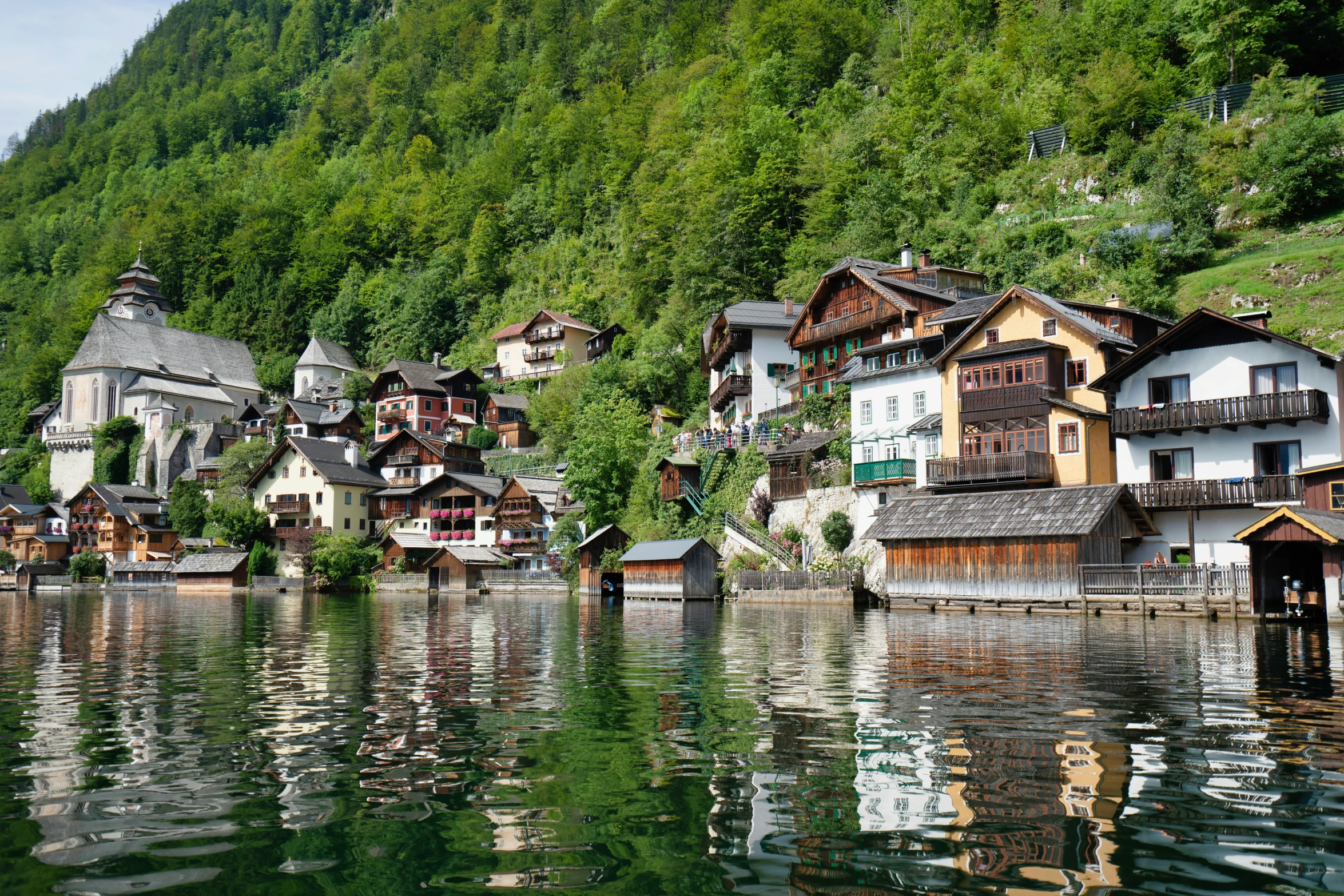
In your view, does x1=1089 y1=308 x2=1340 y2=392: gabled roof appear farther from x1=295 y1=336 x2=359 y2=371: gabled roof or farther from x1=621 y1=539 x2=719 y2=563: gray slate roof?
x1=295 y1=336 x2=359 y2=371: gabled roof

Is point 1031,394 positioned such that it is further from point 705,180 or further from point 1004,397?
point 705,180

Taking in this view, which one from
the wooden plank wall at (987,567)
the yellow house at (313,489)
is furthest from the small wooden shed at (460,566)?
the wooden plank wall at (987,567)

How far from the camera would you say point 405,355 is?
442 feet

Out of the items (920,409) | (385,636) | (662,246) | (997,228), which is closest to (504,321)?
(662,246)

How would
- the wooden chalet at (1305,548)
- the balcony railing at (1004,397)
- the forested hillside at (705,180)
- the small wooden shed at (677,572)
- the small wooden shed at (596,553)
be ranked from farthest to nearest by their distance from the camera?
1. the forested hillside at (705,180)
2. the small wooden shed at (596,553)
3. the small wooden shed at (677,572)
4. the balcony railing at (1004,397)
5. the wooden chalet at (1305,548)

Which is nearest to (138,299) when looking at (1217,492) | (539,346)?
(539,346)

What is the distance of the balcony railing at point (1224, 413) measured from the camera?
1602 inches

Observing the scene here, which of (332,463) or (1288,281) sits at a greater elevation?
(1288,281)

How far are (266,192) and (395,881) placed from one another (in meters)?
200

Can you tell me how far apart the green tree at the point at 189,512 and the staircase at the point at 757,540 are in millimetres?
66011

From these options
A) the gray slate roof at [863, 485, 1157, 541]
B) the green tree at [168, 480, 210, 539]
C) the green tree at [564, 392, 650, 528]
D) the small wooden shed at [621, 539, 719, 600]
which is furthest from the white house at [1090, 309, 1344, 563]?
the green tree at [168, 480, 210, 539]

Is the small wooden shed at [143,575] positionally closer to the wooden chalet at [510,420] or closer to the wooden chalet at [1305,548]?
the wooden chalet at [510,420]

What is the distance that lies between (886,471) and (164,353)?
116 metres

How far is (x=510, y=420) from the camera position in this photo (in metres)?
110
